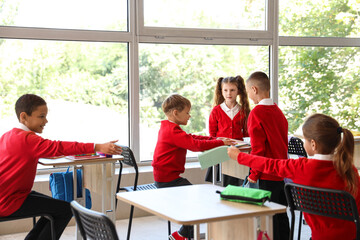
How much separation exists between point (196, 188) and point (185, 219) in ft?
2.36

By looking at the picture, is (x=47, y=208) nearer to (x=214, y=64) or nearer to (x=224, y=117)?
(x=224, y=117)

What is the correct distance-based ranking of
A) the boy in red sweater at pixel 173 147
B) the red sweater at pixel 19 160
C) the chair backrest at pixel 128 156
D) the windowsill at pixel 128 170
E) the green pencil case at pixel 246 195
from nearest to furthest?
the green pencil case at pixel 246 195, the red sweater at pixel 19 160, the boy in red sweater at pixel 173 147, the chair backrest at pixel 128 156, the windowsill at pixel 128 170

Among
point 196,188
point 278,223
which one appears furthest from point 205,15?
point 196,188

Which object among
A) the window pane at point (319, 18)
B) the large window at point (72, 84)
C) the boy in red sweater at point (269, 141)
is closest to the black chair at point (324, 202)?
the boy in red sweater at point (269, 141)

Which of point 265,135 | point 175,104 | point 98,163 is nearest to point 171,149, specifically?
point 175,104

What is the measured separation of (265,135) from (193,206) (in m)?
1.30

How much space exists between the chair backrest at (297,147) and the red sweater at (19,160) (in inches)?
87.2

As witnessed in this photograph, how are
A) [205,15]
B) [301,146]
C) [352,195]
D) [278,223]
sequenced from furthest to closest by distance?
1. [205,15]
2. [301,146]
3. [278,223]
4. [352,195]

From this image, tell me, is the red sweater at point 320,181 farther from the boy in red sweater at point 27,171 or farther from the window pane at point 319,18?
the window pane at point 319,18

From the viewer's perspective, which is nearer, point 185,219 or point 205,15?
point 185,219

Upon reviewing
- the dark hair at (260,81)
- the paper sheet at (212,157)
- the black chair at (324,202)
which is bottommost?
the black chair at (324,202)

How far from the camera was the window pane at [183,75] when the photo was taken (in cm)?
543

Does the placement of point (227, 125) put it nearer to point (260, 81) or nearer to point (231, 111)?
point (231, 111)

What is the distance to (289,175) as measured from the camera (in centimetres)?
270
